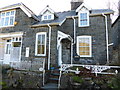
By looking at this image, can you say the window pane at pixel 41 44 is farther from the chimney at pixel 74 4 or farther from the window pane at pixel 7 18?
the chimney at pixel 74 4

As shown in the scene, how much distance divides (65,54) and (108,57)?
4.28 m

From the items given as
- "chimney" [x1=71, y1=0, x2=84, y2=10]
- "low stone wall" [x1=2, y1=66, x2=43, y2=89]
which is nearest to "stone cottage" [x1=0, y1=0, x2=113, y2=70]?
"low stone wall" [x1=2, y1=66, x2=43, y2=89]

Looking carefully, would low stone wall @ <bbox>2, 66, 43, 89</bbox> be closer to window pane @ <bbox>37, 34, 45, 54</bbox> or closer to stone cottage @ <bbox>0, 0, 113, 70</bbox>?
stone cottage @ <bbox>0, 0, 113, 70</bbox>

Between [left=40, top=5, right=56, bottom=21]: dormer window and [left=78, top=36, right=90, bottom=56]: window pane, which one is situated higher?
[left=40, top=5, right=56, bottom=21]: dormer window

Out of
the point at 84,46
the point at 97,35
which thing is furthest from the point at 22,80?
Result: the point at 97,35

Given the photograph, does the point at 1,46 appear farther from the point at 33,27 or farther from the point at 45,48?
the point at 45,48

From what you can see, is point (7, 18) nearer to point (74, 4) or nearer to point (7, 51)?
point (7, 51)

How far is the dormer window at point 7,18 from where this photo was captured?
38.1 ft

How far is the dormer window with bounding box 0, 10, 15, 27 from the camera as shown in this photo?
38.1 ft

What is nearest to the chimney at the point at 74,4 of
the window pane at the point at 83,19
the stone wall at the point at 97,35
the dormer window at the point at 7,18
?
the window pane at the point at 83,19

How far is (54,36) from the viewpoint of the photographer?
9422 millimetres

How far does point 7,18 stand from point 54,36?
6582mm

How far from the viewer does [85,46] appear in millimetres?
10531

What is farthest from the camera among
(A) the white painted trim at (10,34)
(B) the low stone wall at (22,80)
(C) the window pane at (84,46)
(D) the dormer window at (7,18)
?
(D) the dormer window at (7,18)
